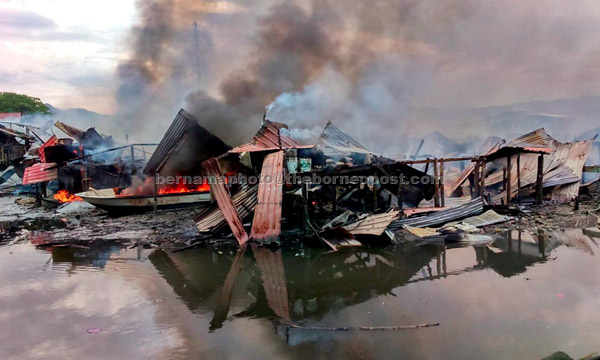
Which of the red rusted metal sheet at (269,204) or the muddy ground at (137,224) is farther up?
the red rusted metal sheet at (269,204)

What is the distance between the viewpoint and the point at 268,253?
29.0ft

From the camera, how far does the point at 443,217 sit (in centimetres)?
1068

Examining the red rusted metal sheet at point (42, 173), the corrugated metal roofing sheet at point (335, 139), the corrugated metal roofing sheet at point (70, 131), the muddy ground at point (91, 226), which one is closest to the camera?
the muddy ground at point (91, 226)

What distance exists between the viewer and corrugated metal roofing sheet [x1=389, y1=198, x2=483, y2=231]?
1020cm

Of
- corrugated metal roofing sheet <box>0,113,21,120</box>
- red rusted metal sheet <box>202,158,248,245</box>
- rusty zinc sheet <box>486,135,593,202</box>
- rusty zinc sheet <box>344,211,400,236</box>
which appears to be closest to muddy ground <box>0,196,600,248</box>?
red rusted metal sheet <box>202,158,248,245</box>

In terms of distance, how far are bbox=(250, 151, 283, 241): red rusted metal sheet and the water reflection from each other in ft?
1.49

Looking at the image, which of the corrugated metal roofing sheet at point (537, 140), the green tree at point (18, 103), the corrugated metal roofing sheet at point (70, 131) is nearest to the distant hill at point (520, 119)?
the corrugated metal roofing sheet at point (537, 140)

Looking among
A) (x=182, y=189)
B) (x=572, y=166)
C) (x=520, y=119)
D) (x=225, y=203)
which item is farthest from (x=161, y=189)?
(x=520, y=119)

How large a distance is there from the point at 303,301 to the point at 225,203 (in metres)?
4.96

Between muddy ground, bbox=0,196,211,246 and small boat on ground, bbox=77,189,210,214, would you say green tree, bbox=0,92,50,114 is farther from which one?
small boat on ground, bbox=77,189,210,214

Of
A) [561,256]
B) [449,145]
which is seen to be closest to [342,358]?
[561,256]

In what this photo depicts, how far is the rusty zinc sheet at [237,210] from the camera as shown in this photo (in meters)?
10.2

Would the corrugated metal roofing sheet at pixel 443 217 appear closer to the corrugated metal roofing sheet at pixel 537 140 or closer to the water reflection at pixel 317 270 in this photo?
the water reflection at pixel 317 270

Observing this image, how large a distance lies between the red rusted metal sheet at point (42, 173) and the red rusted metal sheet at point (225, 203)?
12.4 meters
